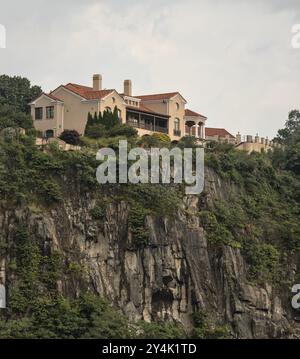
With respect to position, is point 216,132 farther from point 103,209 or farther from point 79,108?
point 103,209

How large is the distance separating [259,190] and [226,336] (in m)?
14.0

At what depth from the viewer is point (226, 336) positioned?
6956 cm

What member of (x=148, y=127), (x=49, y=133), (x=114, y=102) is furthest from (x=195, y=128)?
(x=49, y=133)

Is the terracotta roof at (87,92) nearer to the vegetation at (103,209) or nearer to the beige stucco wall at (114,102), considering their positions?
the beige stucco wall at (114,102)

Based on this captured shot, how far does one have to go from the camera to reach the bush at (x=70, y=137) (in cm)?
7762

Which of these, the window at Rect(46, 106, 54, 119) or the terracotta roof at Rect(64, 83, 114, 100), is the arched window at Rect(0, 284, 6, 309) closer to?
the window at Rect(46, 106, 54, 119)

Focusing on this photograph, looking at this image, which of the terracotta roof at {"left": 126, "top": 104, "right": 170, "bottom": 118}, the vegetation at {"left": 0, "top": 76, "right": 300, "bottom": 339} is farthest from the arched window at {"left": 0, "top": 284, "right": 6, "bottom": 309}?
the terracotta roof at {"left": 126, "top": 104, "right": 170, "bottom": 118}

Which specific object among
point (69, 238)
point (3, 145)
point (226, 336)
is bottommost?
point (226, 336)

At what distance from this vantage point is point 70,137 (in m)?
78.1

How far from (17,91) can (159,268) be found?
20728 mm

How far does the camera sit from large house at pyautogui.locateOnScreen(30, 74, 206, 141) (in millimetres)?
82062

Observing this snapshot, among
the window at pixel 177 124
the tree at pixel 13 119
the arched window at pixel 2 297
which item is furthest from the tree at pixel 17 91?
the arched window at pixel 2 297
